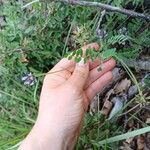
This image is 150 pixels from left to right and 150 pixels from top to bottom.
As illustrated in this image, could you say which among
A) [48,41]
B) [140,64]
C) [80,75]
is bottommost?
[140,64]

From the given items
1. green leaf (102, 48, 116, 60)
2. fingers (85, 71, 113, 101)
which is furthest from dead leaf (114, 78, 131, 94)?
green leaf (102, 48, 116, 60)

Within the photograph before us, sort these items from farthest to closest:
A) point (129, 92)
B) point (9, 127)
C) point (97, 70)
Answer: point (9, 127) → point (129, 92) → point (97, 70)

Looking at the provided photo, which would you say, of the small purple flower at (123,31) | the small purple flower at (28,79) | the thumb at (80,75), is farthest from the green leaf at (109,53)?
the small purple flower at (28,79)

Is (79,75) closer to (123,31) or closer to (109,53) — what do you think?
(109,53)

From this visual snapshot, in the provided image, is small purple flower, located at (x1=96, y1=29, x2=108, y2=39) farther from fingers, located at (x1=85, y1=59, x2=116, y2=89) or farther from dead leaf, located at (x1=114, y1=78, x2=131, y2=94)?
dead leaf, located at (x1=114, y1=78, x2=131, y2=94)

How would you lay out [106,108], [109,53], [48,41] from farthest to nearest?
1. [106,108]
2. [48,41]
3. [109,53]

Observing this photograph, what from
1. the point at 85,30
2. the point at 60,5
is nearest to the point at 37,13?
the point at 60,5

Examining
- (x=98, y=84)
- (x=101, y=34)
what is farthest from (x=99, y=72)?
(x=101, y=34)

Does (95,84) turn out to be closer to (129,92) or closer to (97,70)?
(97,70)
